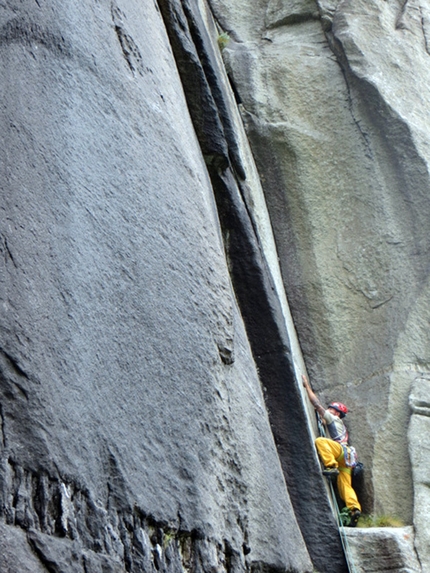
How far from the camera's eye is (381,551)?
20.9 feet

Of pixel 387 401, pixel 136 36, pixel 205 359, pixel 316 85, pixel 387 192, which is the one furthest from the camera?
pixel 316 85

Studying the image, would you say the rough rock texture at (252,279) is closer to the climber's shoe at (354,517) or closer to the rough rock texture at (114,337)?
the climber's shoe at (354,517)

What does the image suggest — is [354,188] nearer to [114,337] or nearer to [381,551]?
[381,551]

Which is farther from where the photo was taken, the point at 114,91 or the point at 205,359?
the point at 114,91

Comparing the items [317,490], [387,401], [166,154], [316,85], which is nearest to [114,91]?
[166,154]

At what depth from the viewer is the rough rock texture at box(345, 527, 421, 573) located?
6.27 metres

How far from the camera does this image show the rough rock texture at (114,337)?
3.51 m

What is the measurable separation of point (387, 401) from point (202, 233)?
2.75m

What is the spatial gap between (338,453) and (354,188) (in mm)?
2763

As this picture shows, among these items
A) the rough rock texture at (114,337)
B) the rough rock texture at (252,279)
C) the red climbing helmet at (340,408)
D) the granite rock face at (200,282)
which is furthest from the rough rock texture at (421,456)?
the rough rock texture at (114,337)

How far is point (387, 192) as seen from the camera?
8477 mm

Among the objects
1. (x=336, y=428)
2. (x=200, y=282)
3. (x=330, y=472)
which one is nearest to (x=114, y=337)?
(x=200, y=282)

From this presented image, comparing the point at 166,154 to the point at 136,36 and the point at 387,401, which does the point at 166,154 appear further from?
the point at 387,401

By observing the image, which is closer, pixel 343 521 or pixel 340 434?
pixel 343 521
